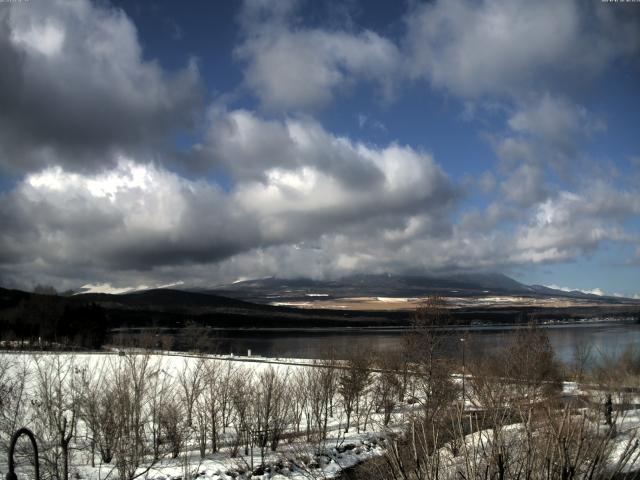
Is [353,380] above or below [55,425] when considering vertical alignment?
below

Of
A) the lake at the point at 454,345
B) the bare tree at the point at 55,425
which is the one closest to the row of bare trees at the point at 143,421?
the bare tree at the point at 55,425

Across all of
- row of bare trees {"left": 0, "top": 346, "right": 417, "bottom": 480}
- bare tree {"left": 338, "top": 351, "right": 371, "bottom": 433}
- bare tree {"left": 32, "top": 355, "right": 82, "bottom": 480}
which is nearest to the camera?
bare tree {"left": 32, "top": 355, "right": 82, "bottom": 480}

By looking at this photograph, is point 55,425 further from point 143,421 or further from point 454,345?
point 454,345

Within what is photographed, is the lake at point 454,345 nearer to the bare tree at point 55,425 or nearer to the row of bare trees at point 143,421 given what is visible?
the row of bare trees at point 143,421

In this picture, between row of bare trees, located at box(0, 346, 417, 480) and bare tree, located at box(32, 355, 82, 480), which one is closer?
bare tree, located at box(32, 355, 82, 480)

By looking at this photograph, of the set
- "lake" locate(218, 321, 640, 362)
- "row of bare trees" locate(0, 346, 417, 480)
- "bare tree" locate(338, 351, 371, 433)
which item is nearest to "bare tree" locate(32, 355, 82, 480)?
"row of bare trees" locate(0, 346, 417, 480)

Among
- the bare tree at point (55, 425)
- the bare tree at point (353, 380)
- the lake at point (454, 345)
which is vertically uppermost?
the bare tree at point (55, 425)

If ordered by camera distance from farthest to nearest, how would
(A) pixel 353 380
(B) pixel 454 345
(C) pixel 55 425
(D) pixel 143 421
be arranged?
(B) pixel 454 345
(A) pixel 353 380
(D) pixel 143 421
(C) pixel 55 425

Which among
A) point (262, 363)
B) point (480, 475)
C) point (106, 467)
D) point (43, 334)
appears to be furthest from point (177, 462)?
point (43, 334)

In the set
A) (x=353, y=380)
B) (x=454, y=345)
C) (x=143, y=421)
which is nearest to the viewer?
(x=143, y=421)

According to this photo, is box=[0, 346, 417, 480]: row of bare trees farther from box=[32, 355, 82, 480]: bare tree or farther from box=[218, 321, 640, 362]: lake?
box=[218, 321, 640, 362]: lake

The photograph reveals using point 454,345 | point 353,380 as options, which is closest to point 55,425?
point 353,380

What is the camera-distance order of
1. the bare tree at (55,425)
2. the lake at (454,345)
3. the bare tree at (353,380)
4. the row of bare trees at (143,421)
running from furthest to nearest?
the lake at (454,345) < the bare tree at (353,380) < the row of bare trees at (143,421) < the bare tree at (55,425)

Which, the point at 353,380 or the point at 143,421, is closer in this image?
the point at 143,421
